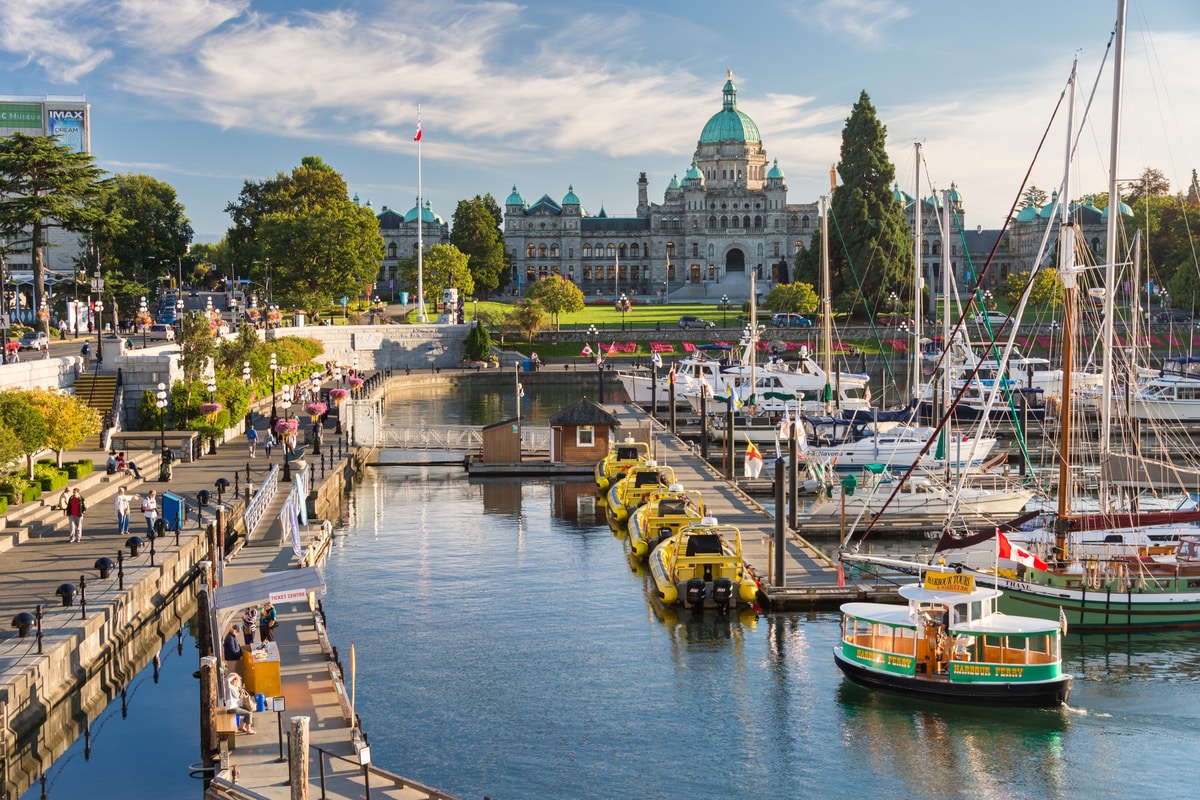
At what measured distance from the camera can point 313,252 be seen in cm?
10931

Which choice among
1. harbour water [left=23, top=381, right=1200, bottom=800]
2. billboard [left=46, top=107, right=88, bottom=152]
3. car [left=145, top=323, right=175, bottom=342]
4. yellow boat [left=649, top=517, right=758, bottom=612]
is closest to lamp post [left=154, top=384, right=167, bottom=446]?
harbour water [left=23, top=381, right=1200, bottom=800]

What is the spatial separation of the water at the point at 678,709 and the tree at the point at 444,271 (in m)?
99.0

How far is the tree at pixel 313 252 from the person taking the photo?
109 m

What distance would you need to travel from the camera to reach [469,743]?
24.2 m

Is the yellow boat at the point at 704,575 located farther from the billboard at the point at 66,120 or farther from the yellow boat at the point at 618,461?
the billboard at the point at 66,120

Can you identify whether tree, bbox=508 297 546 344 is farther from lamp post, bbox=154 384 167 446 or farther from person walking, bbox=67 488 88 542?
person walking, bbox=67 488 88 542

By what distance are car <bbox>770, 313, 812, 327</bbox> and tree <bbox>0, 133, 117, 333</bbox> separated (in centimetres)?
7143

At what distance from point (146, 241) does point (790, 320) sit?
203ft

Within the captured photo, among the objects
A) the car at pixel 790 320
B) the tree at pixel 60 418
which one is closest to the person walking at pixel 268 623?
the tree at pixel 60 418

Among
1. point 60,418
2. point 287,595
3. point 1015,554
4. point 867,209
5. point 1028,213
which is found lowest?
point 1015,554

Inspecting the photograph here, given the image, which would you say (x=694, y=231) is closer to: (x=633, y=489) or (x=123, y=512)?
(x=633, y=489)

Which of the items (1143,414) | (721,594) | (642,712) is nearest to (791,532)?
(721,594)

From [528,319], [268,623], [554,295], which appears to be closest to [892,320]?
[554,295]

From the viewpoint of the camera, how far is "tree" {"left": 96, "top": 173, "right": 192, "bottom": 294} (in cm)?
11588
